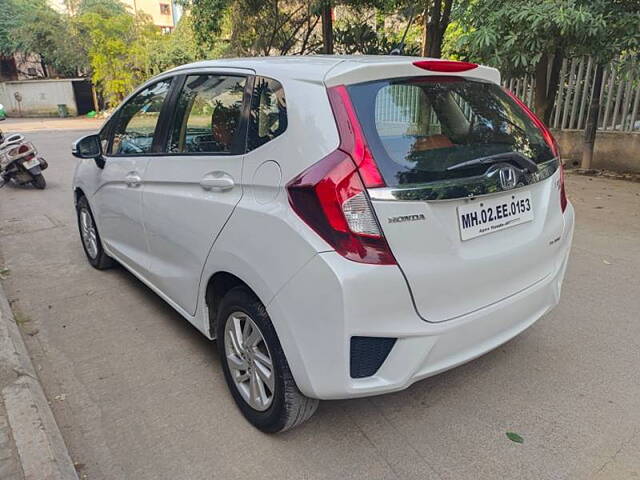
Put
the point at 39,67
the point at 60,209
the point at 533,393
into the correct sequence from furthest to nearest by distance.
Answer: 1. the point at 39,67
2. the point at 60,209
3. the point at 533,393

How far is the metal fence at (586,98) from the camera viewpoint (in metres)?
7.90

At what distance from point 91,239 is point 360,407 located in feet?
10.4

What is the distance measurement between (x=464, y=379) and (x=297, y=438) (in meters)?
1.00

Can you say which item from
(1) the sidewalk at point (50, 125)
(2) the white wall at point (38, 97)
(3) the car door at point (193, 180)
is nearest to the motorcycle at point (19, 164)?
(3) the car door at point (193, 180)

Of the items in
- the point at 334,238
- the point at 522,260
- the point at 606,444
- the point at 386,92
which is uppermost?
the point at 386,92

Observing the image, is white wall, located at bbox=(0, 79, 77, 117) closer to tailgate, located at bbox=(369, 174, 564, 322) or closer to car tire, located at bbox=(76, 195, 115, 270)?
car tire, located at bbox=(76, 195, 115, 270)

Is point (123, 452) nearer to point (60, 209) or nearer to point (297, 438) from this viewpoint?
point (297, 438)

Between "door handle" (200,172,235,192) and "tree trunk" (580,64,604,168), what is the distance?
7.57 m

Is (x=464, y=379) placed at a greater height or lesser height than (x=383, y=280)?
lesser

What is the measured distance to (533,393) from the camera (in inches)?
103


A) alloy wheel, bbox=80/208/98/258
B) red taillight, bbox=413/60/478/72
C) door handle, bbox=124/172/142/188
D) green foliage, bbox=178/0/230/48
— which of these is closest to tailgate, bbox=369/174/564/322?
red taillight, bbox=413/60/478/72

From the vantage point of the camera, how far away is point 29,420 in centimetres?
234

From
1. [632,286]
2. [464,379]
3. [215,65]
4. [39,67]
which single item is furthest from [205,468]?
[39,67]

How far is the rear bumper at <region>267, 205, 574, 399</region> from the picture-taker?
72.4 inches
